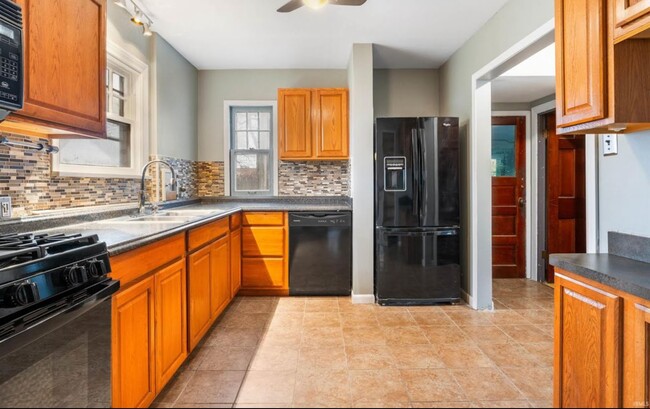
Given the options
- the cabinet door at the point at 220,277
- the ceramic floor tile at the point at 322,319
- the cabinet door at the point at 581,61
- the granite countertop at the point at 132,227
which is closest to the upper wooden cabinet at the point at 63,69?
the granite countertop at the point at 132,227

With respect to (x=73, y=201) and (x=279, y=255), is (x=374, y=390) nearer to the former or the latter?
(x=73, y=201)

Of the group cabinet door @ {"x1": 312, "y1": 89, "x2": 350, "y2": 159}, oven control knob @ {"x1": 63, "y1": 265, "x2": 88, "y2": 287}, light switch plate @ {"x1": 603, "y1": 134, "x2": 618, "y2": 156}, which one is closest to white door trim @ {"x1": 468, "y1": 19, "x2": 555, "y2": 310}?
cabinet door @ {"x1": 312, "y1": 89, "x2": 350, "y2": 159}

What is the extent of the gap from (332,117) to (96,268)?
2.75 m

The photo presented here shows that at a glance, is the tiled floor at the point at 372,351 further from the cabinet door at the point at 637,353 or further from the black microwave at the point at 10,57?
the black microwave at the point at 10,57

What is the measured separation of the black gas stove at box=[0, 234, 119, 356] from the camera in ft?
2.30

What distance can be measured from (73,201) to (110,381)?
1888 millimetres

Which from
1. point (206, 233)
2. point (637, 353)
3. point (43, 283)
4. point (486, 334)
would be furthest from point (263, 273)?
point (637, 353)

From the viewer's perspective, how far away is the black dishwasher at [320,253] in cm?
313

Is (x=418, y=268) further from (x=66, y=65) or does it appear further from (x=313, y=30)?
(x=66, y=65)

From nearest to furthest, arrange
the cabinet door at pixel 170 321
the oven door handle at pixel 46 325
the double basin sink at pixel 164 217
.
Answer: the oven door handle at pixel 46 325 → the cabinet door at pixel 170 321 → the double basin sink at pixel 164 217

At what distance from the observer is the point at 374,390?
0.52 m

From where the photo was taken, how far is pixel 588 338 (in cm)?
104

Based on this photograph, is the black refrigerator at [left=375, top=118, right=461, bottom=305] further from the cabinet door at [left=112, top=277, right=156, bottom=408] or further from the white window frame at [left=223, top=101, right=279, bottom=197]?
the cabinet door at [left=112, top=277, right=156, bottom=408]

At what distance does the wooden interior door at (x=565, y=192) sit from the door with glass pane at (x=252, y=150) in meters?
2.88
